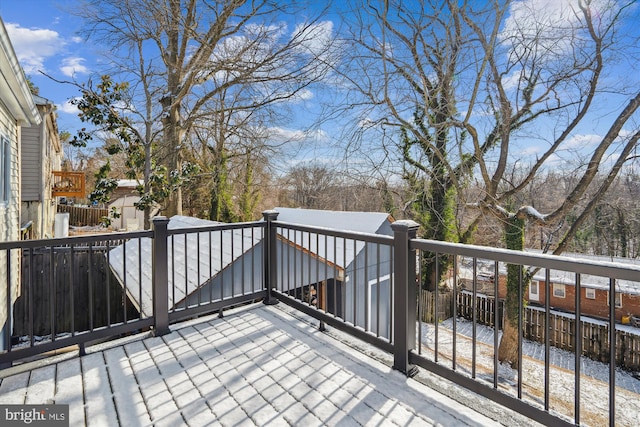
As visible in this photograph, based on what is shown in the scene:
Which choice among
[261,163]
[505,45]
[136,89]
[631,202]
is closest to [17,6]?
[136,89]

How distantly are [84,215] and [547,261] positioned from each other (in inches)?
1060

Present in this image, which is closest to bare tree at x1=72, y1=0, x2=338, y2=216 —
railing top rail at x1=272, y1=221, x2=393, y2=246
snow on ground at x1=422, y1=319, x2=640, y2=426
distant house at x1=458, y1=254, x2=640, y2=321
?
railing top rail at x1=272, y1=221, x2=393, y2=246

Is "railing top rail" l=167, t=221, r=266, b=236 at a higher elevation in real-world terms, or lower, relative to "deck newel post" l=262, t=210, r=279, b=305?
higher

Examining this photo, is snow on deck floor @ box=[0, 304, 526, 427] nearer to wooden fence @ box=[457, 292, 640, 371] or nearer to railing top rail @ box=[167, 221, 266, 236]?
railing top rail @ box=[167, 221, 266, 236]

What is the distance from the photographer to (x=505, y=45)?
28.9 ft

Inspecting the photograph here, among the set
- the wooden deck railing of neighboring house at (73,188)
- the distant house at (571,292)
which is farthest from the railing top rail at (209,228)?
the distant house at (571,292)

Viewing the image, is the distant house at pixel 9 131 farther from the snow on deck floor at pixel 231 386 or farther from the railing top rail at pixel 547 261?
the railing top rail at pixel 547 261

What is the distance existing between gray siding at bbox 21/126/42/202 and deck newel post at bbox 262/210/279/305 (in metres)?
9.85

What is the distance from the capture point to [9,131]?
5102mm

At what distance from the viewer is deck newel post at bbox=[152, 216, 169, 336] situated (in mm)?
3064

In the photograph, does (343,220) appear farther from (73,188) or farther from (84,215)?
(84,215)

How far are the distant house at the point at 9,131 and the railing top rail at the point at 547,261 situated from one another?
12.4 feet

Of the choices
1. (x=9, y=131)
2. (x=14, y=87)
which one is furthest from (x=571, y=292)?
(x=9, y=131)

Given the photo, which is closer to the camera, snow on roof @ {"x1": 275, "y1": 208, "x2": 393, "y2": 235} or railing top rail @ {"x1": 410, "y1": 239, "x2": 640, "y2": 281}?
railing top rail @ {"x1": 410, "y1": 239, "x2": 640, "y2": 281}
